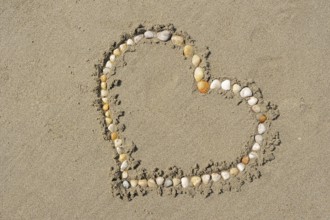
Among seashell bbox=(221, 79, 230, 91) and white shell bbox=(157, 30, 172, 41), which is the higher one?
white shell bbox=(157, 30, 172, 41)

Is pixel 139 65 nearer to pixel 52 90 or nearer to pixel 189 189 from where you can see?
pixel 52 90

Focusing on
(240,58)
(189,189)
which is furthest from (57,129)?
(240,58)

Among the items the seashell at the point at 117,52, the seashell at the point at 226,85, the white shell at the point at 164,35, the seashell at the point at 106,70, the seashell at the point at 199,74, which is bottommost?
the seashell at the point at 226,85

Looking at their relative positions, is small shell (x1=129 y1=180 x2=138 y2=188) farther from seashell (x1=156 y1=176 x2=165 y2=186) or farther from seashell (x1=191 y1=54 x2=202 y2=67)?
seashell (x1=191 y1=54 x2=202 y2=67)

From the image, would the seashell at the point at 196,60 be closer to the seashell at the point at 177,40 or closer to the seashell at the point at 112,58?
the seashell at the point at 177,40

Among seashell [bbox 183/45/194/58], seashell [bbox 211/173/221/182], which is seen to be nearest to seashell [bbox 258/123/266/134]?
seashell [bbox 211/173/221/182]

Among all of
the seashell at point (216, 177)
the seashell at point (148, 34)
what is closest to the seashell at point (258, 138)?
the seashell at point (216, 177)

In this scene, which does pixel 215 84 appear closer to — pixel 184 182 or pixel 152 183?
pixel 184 182

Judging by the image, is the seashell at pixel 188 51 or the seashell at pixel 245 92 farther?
the seashell at pixel 188 51
